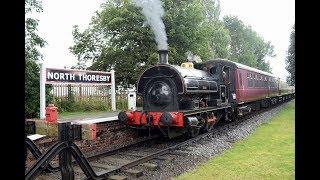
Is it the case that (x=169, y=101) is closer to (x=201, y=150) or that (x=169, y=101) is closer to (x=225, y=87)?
(x=201, y=150)

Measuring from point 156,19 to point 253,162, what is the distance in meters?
7.08

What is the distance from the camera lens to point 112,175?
623cm

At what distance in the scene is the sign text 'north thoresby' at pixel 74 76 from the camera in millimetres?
10748

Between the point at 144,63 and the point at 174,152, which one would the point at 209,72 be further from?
the point at 144,63

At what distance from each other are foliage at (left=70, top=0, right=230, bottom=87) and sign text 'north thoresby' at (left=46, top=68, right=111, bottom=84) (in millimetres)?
4041

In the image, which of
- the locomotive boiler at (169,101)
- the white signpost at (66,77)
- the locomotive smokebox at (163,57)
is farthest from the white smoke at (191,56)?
the locomotive smokebox at (163,57)

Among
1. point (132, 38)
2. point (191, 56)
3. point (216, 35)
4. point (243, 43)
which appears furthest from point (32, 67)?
point (243, 43)

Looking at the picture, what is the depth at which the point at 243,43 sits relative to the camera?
54625 millimetres

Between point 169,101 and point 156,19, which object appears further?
point 156,19

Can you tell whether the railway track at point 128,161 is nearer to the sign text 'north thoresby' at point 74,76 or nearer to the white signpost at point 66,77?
the white signpost at point 66,77

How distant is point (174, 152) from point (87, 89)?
8.33m
